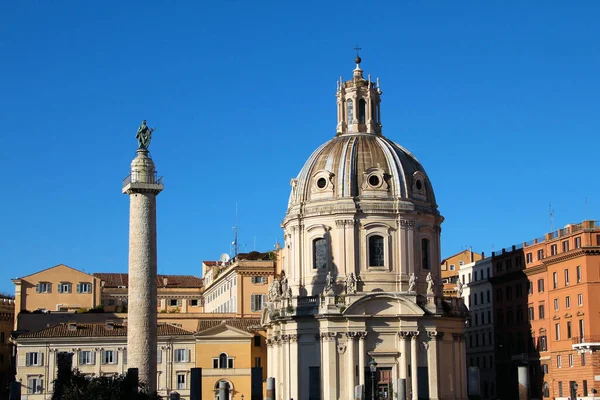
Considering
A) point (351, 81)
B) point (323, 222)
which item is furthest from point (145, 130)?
point (351, 81)

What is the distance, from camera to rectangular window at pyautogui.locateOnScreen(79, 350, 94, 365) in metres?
94.8

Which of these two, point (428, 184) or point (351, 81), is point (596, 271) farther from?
point (351, 81)

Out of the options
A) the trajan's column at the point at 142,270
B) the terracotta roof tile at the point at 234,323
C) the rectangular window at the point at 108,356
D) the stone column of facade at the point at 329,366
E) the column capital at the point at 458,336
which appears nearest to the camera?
the trajan's column at the point at 142,270

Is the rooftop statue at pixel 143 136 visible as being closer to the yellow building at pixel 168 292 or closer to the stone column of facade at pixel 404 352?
the stone column of facade at pixel 404 352

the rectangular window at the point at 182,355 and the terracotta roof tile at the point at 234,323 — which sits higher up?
the terracotta roof tile at the point at 234,323

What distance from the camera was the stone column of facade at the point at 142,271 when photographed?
69.8 m

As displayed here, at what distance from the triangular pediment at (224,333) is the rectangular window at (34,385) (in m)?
13.3

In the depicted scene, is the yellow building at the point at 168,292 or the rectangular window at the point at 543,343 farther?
the yellow building at the point at 168,292

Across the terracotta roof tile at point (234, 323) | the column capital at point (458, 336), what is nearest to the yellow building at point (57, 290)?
the terracotta roof tile at point (234, 323)

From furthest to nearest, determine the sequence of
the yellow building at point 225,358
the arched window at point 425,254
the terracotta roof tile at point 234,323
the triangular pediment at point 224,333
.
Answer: the terracotta roof tile at point 234,323 → the triangular pediment at point 224,333 → the yellow building at point 225,358 → the arched window at point 425,254

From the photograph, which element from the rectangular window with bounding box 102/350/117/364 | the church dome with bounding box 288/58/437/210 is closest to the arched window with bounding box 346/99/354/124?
the church dome with bounding box 288/58/437/210

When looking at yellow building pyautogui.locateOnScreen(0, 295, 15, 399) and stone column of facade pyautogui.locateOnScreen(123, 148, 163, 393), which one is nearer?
stone column of facade pyautogui.locateOnScreen(123, 148, 163, 393)

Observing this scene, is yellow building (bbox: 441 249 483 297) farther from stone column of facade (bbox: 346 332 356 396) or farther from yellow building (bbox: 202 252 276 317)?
stone column of facade (bbox: 346 332 356 396)

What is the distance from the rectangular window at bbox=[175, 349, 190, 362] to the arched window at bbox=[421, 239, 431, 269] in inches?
826
